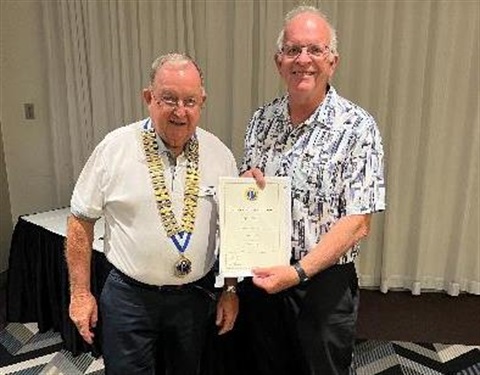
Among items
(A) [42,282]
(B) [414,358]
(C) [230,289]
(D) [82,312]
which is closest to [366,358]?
(B) [414,358]

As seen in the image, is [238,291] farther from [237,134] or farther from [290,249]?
[237,134]

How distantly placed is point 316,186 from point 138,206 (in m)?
0.51

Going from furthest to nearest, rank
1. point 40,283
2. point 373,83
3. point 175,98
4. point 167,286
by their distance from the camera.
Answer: point 373,83 → point 40,283 → point 167,286 → point 175,98

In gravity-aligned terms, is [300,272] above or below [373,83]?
below

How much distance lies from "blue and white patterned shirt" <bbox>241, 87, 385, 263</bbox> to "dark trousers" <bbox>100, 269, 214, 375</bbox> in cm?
36

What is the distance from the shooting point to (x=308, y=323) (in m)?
1.55

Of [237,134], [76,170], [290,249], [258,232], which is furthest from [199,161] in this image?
[76,170]

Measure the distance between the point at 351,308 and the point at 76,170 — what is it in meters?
2.52

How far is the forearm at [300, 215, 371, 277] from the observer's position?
142 cm

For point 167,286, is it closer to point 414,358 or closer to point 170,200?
point 170,200

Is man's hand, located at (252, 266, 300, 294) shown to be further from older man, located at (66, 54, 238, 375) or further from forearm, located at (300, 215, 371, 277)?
older man, located at (66, 54, 238, 375)

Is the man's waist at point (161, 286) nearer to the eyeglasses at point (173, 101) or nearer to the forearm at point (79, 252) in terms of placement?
the forearm at point (79, 252)

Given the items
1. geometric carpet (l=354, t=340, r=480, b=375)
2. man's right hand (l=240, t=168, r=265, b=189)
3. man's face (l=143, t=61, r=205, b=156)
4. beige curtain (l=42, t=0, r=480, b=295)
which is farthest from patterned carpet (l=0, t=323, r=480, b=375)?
man's face (l=143, t=61, r=205, b=156)

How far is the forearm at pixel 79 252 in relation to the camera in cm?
152
